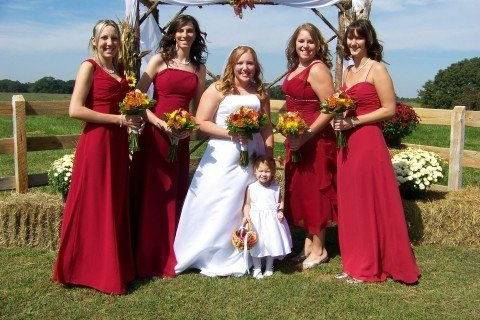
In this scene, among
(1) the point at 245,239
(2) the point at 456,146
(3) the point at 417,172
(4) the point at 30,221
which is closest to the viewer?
(1) the point at 245,239

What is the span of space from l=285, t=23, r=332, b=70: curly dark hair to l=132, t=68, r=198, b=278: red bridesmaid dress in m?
1.02

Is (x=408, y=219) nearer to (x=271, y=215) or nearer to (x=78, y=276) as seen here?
(x=271, y=215)

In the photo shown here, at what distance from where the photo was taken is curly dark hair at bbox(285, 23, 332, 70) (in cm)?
550

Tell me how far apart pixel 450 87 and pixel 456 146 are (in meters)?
45.2

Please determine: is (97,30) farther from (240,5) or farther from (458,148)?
(458,148)

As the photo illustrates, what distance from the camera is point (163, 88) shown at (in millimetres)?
5445

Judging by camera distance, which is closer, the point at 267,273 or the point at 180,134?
the point at 180,134

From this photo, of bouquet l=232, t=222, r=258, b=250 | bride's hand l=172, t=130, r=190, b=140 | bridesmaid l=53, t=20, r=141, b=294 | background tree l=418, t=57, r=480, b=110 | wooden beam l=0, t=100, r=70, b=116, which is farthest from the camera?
background tree l=418, t=57, r=480, b=110

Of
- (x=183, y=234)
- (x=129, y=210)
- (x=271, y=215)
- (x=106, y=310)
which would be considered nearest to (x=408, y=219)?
(x=271, y=215)

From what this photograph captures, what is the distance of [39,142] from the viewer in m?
7.41

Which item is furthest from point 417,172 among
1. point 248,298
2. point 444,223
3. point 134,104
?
point 134,104

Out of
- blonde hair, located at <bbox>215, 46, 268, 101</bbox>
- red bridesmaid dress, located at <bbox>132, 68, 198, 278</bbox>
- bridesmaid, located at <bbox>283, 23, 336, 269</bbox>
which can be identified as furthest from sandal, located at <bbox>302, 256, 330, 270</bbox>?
blonde hair, located at <bbox>215, 46, 268, 101</bbox>

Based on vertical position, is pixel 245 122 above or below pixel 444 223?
above

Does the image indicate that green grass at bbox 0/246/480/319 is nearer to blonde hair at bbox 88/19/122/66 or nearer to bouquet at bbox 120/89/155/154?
bouquet at bbox 120/89/155/154
